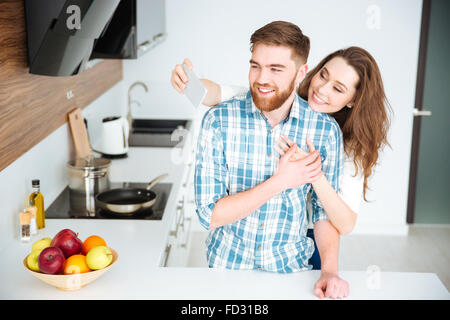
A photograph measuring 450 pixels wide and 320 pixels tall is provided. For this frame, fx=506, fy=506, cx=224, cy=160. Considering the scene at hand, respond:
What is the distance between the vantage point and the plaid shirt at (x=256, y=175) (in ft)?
5.03

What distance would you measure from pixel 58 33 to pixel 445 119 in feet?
10.6

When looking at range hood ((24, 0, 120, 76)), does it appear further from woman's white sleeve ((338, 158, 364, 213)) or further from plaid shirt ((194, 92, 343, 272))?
woman's white sleeve ((338, 158, 364, 213))

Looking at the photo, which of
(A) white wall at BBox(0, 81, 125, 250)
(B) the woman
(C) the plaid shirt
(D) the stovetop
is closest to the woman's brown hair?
(B) the woman

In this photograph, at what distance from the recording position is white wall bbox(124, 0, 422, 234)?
3.64 meters

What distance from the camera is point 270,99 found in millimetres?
1469

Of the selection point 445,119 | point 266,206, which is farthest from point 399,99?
point 266,206

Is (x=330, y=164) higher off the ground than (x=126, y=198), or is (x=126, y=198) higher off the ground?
(x=330, y=164)

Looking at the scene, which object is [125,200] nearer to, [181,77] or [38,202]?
[38,202]

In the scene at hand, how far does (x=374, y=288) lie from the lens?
Answer: 1.46m

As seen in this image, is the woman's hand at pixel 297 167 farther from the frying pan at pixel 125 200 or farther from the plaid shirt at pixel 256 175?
the frying pan at pixel 125 200

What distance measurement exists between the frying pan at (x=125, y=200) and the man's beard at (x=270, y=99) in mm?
813
